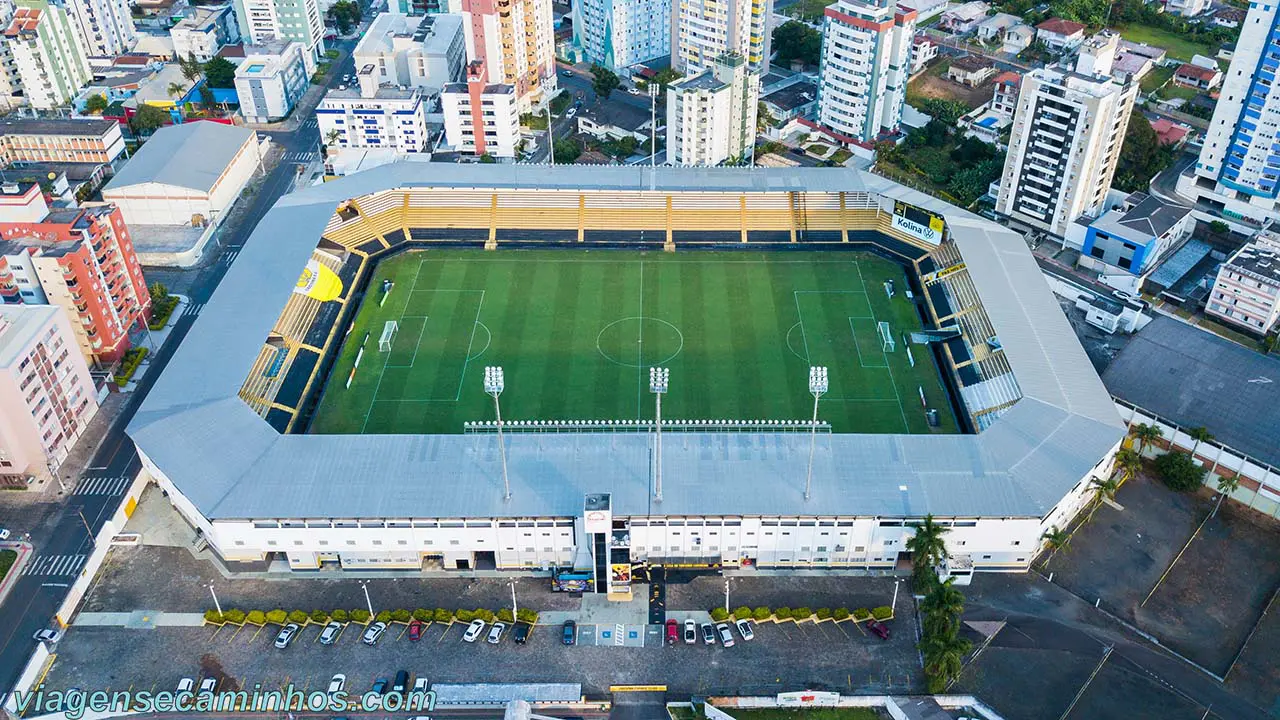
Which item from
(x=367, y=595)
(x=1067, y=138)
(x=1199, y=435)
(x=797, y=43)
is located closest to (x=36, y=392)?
(x=367, y=595)

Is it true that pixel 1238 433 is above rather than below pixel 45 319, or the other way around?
below

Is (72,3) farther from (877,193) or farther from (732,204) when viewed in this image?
(877,193)

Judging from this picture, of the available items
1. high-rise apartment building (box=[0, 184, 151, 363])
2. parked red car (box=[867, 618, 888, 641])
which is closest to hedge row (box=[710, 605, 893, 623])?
parked red car (box=[867, 618, 888, 641])

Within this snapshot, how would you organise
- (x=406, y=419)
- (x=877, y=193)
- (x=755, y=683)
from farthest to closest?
1. (x=877, y=193)
2. (x=406, y=419)
3. (x=755, y=683)

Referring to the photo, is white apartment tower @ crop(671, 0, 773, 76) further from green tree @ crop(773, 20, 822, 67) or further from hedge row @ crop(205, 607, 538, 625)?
hedge row @ crop(205, 607, 538, 625)

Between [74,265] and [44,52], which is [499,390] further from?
[44,52]

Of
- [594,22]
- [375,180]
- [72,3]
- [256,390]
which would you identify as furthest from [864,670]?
[72,3]
